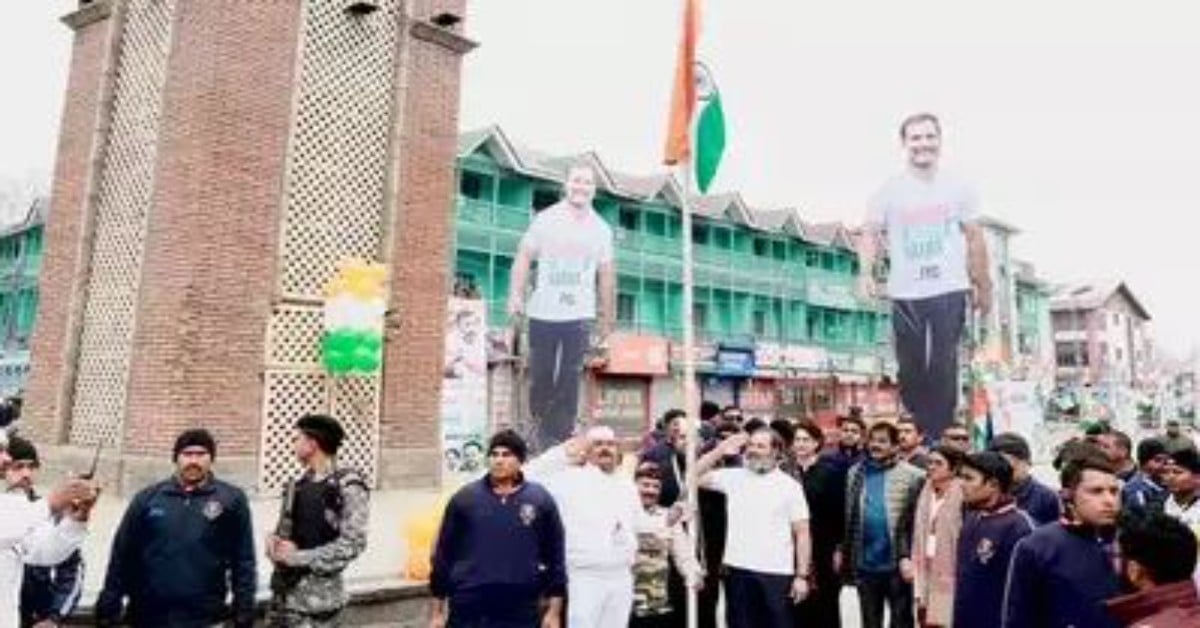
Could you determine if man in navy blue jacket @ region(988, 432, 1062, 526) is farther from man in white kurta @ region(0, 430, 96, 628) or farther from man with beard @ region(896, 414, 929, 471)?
man in white kurta @ region(0, 430, 96, 628)

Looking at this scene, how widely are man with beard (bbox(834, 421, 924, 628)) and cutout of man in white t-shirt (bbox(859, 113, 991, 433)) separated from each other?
1117 mm

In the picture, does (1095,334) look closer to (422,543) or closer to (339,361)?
(339,361)

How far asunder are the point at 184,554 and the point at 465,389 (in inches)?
646

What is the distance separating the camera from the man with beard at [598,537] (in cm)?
477

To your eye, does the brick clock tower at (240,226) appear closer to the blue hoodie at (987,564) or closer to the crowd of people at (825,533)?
the crowd of people at (825,533)

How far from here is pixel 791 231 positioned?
36.2 meters

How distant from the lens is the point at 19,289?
3188cm

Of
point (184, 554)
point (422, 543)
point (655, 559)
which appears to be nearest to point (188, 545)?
point (184, 554)

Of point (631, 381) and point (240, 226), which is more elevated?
point (240, 226)

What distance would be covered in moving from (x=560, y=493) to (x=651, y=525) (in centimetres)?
63

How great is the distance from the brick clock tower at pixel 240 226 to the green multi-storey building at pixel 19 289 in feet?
71.8

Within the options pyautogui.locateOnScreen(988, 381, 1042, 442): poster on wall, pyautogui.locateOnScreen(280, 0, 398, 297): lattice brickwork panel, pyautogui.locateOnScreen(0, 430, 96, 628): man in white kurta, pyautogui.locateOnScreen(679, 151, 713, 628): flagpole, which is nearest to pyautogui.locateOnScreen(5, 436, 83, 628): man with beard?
pyautogui.locateOnScreen(0, 430, 96, 628): man in white kurta

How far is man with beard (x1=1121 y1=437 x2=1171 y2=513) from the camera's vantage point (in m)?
4.75

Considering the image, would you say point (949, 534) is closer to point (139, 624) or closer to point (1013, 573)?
point (1013, 573)
